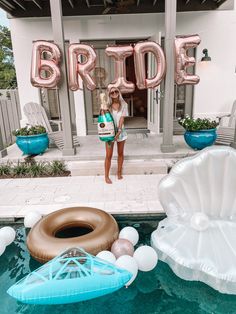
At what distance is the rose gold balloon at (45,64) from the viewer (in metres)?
3.96

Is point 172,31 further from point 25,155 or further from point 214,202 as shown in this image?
point 25,155

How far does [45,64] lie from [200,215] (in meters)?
3.30

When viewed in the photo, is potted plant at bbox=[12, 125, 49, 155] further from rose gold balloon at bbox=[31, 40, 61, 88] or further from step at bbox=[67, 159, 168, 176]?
rose gold balloon at bbox=[31, 40, 61, 88]

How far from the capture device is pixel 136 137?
5859mm

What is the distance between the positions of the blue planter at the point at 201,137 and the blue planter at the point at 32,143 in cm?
274

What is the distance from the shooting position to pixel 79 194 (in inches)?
141

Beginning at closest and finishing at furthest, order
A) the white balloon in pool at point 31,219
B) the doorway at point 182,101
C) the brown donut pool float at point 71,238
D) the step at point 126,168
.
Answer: the brown donut pool float at point 71,238, the white balloon in pool at point 31,219, the step at point 126,168, the doorway at point 182,101

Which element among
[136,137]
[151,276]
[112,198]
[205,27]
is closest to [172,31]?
[205,27]

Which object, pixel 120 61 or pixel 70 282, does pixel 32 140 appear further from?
pixel 70 282

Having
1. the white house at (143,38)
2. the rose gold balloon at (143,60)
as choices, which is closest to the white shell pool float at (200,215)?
the rose gold balloon at (143,60)

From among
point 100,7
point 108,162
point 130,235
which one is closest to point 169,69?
point 108,162

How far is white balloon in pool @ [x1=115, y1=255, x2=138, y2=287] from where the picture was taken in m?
2.05

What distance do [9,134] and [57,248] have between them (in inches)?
200

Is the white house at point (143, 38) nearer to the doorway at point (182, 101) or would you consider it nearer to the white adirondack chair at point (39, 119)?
the doorway at point (182, 101)
